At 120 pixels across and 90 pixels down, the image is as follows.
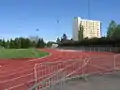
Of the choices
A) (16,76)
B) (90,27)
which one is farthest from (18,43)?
(16,76)

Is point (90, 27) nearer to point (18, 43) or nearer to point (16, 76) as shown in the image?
point (18, 43)

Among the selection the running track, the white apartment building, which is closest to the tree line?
the white apartment building

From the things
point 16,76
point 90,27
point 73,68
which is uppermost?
point 90,27

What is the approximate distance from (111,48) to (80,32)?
76.0m

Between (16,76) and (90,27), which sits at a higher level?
(90,27)

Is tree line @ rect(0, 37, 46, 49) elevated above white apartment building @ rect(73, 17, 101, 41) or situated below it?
below

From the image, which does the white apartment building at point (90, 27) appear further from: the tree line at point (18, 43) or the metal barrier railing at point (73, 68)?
the metal barrier railing at point (73, 68)

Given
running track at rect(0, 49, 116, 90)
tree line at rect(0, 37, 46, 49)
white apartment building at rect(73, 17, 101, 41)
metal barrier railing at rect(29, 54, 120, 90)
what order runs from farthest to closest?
white apartment building at rect(73, 17, 101, 41), tree line at rect(0, 37, 46, 49), running track at rect(0, 49, 116, 90), metal barrier railing at rect(29, 54, 120, 90)

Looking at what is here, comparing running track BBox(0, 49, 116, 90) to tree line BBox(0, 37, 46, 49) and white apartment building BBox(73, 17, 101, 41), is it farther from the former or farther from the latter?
white apartment building BBox(73, 17, 101, 41)

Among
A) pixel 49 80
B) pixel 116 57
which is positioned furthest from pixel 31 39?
pixel 49 80

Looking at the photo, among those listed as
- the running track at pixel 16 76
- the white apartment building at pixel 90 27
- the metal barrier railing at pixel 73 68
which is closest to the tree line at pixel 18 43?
the white apartment building at pixel 90 27

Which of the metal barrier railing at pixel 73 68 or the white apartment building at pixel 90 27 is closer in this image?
the metal barrier railing at pixel 73 68

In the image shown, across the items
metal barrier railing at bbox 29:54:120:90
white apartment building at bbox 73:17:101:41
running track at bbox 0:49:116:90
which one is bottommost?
running track at bbox 0:49:116:90

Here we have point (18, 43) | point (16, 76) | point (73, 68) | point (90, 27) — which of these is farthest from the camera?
point (90, 27)
